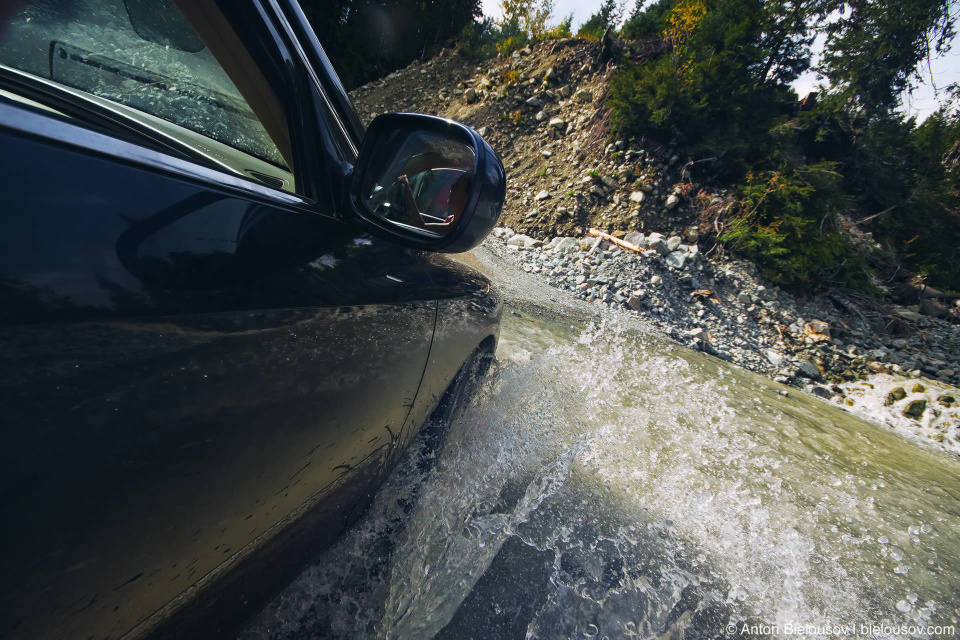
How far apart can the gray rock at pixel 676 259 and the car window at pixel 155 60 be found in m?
7.89

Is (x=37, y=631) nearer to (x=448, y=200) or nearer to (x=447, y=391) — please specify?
(x=448, y=200)

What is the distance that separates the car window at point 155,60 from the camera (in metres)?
1.00

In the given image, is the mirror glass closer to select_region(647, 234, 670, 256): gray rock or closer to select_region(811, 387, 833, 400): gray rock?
select_region(811, 387, 833, 400): gray rock

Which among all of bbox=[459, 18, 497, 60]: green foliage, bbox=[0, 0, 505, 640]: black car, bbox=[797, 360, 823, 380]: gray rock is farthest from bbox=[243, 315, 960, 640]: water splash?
bbox=[459, 18, 497, 60]: green foliage

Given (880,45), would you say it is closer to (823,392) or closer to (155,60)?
(823,392)

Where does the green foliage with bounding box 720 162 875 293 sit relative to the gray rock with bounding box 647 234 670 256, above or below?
above

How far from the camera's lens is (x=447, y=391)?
1786 mm

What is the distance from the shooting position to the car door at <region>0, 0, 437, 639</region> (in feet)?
1.72

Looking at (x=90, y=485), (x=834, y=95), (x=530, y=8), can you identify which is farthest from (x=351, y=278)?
(x=530, y=8)

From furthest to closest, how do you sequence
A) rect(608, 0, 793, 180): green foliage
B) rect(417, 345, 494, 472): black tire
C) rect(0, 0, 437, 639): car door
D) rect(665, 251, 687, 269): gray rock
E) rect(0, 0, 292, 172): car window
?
rect(608, 0, 793, 180): green foliage, rect(665, 251, 687, 269): gray rock, rect(417, 345, 494, 472): black tire, rect(0, 0, 292, 172): car window, rect(0, 0, 437, 639): car door

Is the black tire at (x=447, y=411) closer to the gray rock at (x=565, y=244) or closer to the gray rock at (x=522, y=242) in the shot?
the gray rock at (x=565, y=244)

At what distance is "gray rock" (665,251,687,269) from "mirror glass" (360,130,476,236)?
24.8 ft

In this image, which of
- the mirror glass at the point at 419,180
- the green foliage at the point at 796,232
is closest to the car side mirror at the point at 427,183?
the mirror glass at the point at 419,180

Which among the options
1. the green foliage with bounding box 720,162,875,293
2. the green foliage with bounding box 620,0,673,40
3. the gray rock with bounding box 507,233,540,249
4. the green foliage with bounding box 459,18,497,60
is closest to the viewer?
the green foliage with bounding box 720,162,875,293
